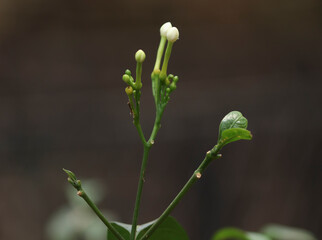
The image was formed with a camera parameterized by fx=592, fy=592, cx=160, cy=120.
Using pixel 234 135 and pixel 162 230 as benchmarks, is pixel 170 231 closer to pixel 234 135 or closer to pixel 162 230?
pixel 162 230

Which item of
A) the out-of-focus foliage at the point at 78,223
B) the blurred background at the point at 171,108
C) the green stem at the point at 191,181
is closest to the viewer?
the green stem at the point at 191,181

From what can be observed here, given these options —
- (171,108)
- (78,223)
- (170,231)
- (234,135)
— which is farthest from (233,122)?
(171,108)

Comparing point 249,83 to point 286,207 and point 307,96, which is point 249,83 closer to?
point 307,96

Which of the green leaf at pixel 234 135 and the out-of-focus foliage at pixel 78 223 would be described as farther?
the out-of-focus foliage at pixel 78 223

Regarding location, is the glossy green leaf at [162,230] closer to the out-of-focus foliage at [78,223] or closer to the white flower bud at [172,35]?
the white flower bud at [172,35]

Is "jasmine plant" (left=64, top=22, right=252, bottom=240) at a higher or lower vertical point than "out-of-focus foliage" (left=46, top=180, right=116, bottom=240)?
higher

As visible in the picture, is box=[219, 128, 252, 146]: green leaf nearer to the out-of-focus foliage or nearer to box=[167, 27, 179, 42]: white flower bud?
box=[167, 27, 179, 42]: white flower bud

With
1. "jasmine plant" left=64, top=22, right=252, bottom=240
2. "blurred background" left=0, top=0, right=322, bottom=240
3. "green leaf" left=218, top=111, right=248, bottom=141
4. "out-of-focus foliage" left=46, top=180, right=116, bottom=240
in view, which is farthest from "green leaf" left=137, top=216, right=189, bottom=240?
"blurred background" left=0, top=0, right=322, bottom=240

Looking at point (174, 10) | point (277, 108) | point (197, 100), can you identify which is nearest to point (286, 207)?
point (277, 108)

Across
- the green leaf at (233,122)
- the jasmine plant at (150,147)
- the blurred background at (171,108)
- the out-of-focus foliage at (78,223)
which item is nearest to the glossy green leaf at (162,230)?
the jasmine plant at (150,147)
